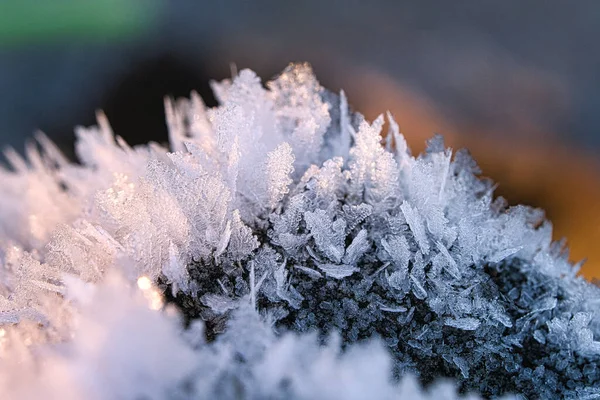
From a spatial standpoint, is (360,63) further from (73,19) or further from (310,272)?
(310,272)

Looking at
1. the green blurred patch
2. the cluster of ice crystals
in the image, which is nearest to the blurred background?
the green blurred patch

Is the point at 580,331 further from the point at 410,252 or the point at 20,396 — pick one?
the point at 20,396

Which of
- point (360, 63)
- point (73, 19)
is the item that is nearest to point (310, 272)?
point (360, 63)

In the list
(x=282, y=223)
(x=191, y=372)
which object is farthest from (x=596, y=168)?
(x=191, y=372)

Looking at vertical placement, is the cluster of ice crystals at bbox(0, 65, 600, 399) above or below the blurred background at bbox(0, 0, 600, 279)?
below

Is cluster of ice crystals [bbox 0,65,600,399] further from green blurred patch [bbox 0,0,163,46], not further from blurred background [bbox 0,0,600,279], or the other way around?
green blurred patch [bbox 0,0,163,46]

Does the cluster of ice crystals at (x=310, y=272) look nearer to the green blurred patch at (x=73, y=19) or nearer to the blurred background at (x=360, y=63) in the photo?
the blurred background at (x=360, y=63)

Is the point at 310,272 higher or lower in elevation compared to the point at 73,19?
lower
